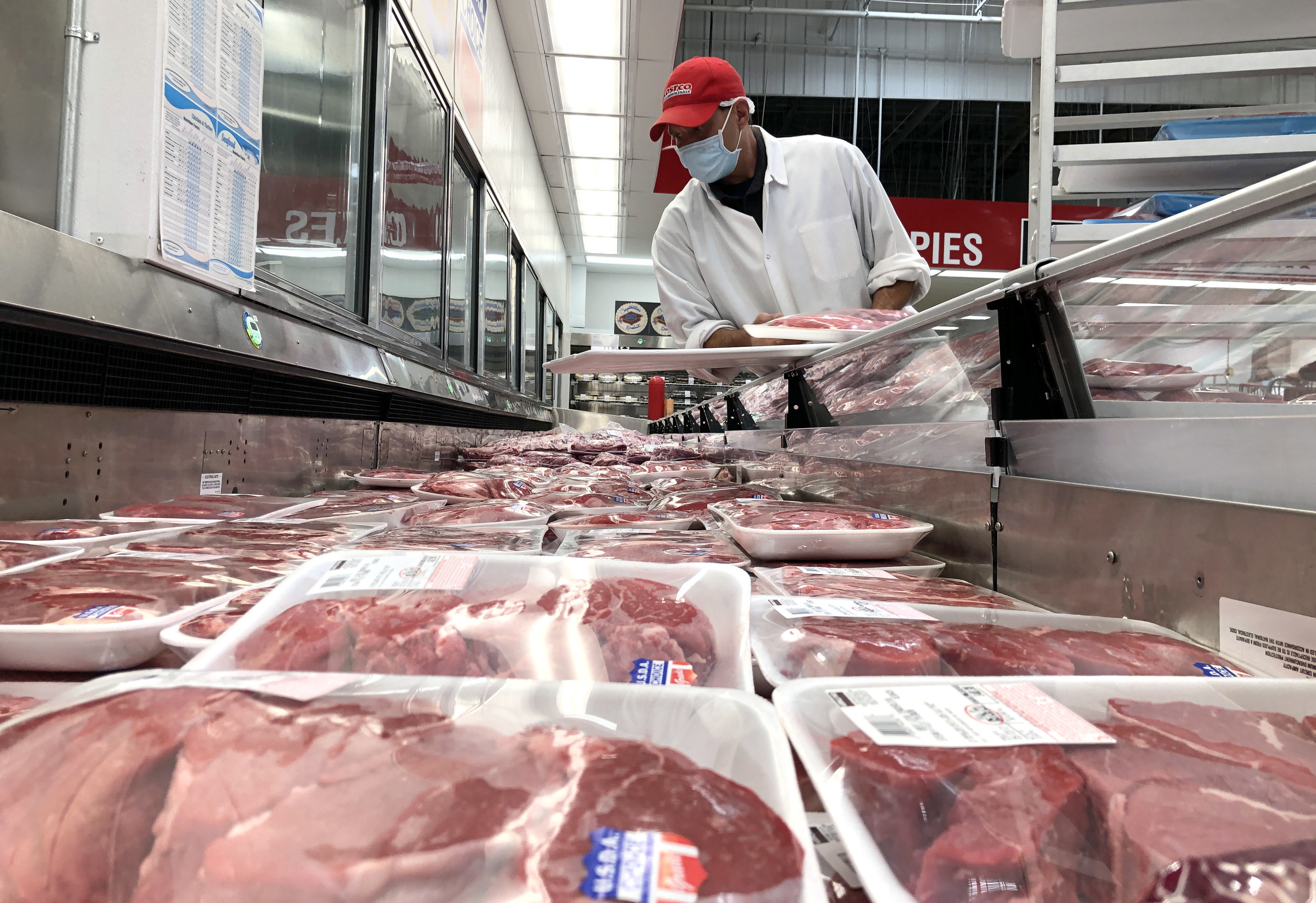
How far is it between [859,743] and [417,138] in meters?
4.38

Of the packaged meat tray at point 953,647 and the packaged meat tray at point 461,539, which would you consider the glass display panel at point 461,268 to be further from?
the packaged meat tray at point 953,647

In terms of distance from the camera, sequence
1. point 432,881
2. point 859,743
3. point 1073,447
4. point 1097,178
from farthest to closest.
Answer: point 1097,178 → point 1073,447 → point 859,743 → point 432,881

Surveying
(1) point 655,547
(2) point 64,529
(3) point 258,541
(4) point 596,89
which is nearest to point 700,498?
(1) point 655,547

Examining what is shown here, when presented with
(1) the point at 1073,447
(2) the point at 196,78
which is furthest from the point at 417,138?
(1) the point at 1073,447

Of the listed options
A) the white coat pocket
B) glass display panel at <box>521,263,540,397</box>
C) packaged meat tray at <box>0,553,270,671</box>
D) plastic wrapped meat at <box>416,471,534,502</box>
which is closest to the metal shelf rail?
the white coat pocket

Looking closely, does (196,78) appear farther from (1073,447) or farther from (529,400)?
(529,400)

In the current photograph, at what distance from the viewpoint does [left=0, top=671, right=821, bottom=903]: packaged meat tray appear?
1.17 ft

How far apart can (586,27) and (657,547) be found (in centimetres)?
579

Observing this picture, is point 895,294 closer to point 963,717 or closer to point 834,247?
point 834,247

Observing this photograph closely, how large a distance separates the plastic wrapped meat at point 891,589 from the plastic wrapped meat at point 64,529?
1.13 m

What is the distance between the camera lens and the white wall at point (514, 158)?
18.2 feet

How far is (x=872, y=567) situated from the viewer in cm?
126

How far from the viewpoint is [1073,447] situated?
3.14 feet

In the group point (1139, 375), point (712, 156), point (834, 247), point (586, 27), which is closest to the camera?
point (1139, 375)
